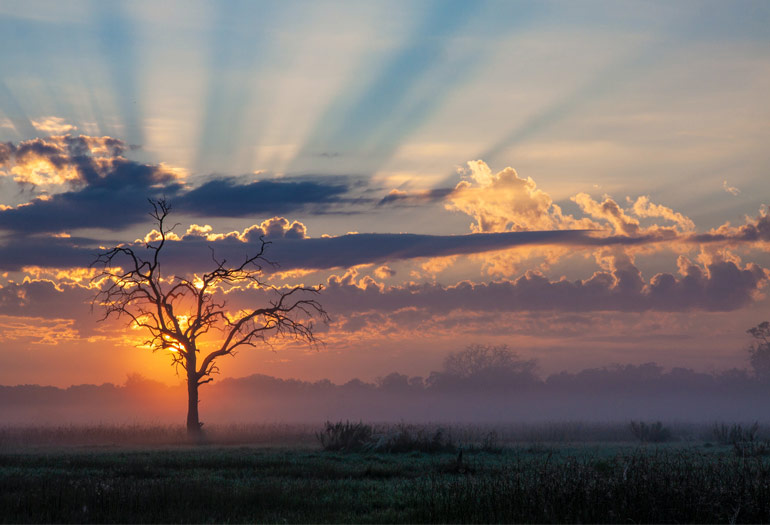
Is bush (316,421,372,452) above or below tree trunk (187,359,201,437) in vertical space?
below

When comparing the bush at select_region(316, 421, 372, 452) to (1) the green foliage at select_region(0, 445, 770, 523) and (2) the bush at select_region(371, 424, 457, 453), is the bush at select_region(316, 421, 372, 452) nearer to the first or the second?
(2) the bush at select_region(371, 424, 457, 453)

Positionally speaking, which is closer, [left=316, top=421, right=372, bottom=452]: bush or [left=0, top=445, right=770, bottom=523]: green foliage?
[left=0, top=445, right=770, bottom=523]: green foliage

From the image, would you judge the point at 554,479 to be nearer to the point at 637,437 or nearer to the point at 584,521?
the point at 584,521

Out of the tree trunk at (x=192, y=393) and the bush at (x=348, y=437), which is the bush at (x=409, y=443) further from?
the tree trunk at (x=192, y=393)

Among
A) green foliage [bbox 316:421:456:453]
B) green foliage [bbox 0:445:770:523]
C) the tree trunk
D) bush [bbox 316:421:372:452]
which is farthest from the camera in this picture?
the tree trunk

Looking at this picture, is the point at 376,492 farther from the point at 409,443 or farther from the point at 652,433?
the point at 652,433

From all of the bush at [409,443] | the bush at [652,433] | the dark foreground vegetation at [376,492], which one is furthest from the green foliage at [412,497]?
the bush at [652,433]

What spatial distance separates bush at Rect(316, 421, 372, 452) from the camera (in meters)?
37.8

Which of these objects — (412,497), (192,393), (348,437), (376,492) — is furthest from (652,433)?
(412,497)

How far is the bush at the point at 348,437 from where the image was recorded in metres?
37.8

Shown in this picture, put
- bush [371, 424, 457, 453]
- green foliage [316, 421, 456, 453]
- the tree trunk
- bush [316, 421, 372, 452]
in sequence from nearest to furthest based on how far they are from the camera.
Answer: bush [371, 424, 457, 453]
green foliage [316, 421, 456, 453]
bush [316, 421, 372, 452]
the tree trunk

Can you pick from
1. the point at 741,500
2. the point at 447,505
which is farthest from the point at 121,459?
the point at 741,500

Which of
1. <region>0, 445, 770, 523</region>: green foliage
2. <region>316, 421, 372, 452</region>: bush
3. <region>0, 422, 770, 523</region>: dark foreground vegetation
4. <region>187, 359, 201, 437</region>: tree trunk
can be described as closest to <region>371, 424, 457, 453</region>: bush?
<region>316, 421, 372, 452</region>: bush

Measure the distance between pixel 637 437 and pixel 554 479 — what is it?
1635 inches
